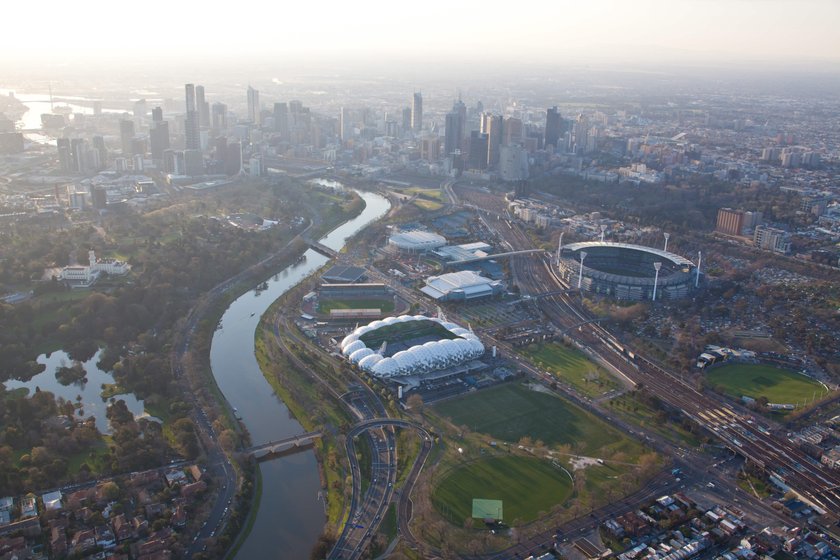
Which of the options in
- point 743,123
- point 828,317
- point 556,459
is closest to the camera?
point 556,459

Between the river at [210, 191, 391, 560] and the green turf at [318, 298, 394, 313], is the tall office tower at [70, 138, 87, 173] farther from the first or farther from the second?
the green turf at [318, 298, 394, 313]

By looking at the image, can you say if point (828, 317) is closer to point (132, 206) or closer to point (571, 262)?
point (571, 262)

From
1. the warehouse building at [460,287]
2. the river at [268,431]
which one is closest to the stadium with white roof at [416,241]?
the warehouse building at [460,287]

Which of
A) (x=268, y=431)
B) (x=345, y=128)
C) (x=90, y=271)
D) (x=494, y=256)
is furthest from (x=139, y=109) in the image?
(x=268, y=431)

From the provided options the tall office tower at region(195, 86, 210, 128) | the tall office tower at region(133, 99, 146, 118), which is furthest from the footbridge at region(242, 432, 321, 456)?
the tall office tower at region(133, 99, 146, 118)

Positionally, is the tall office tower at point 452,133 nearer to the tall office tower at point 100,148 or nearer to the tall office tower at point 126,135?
the tall office tower at point 126,135

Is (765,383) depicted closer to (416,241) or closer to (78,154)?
(416,241)

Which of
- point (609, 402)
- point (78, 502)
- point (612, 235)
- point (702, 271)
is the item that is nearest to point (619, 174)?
point (612, 235)
